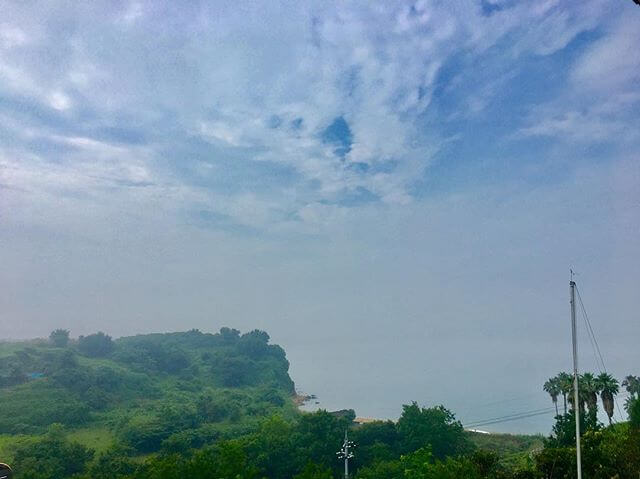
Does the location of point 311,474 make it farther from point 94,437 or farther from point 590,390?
point 94,437

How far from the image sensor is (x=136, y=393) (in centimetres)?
13975

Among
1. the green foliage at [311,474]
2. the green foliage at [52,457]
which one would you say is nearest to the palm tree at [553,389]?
the green foliage at [311,474]

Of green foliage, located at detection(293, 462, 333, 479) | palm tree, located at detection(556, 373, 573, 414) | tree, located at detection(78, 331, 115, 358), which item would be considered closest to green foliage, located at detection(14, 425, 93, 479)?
green foliage, located at detection(293, 462, 333, 479)

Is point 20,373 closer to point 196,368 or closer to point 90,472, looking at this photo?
point 196,368

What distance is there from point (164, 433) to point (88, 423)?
26076 millimetres

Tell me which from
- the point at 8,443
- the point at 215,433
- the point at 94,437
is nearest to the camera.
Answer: the point at 8,443

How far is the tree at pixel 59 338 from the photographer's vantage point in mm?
181575

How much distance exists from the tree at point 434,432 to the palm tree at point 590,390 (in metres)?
20.5

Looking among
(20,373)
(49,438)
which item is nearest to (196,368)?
(20,373)

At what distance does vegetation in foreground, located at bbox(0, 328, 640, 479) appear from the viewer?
139 feet

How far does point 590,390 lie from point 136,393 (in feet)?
389

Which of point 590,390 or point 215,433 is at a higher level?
point 590,390

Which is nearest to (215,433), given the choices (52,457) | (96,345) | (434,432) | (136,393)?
(52,457)

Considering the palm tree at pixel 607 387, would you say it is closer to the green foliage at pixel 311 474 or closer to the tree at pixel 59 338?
the green foliage at pixel 311 474
